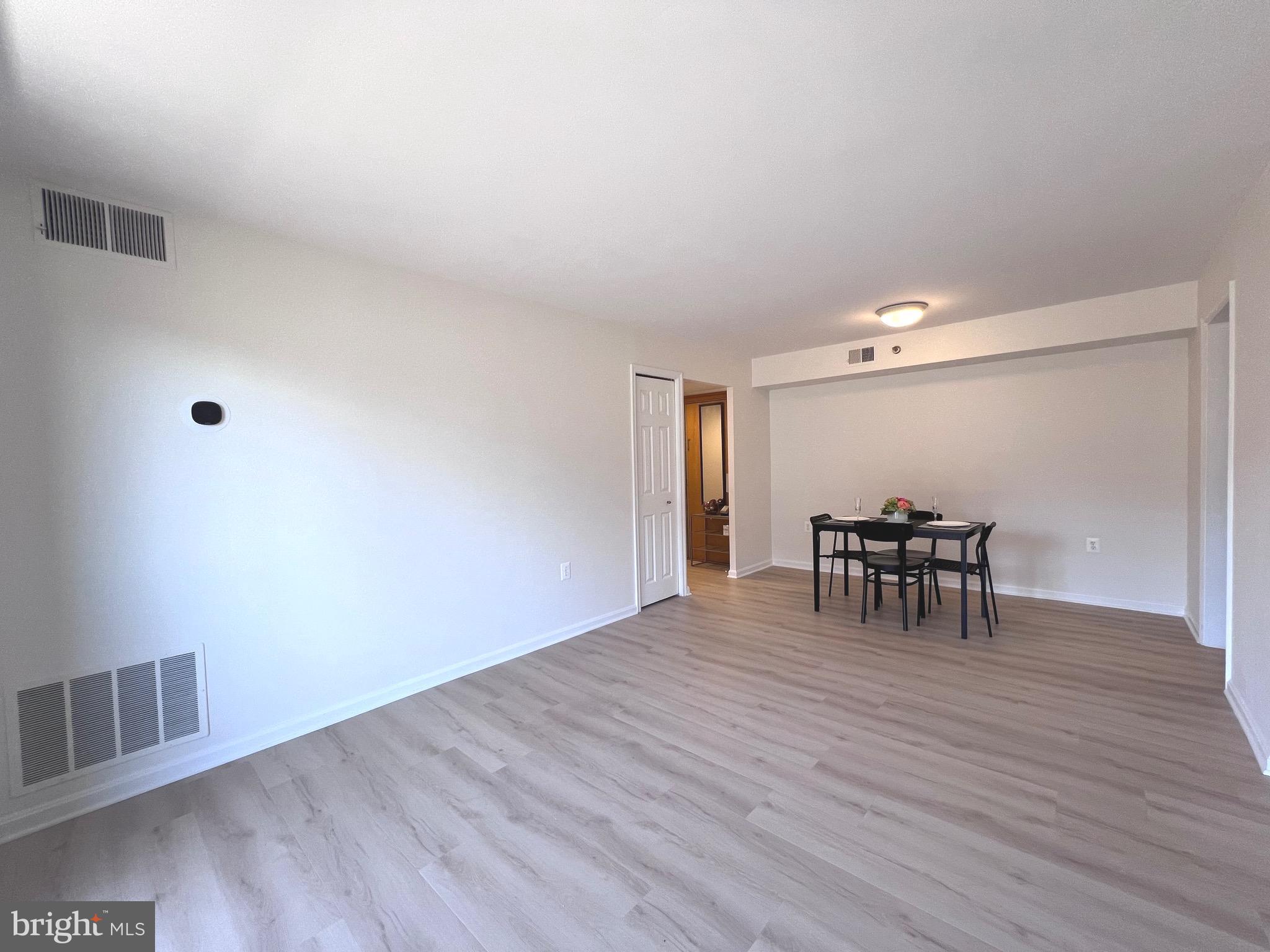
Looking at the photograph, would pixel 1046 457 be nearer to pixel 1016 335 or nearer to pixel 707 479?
pixel 1016 335

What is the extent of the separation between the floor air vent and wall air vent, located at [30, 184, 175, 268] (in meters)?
1.77

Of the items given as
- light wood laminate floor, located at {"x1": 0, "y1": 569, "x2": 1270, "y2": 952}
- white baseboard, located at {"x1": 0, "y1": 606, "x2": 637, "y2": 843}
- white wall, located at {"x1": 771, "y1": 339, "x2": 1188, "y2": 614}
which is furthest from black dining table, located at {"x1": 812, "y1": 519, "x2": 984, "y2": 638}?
white baseboard, located at {"x1": 0, "y1": 606, "x2": 637, "y2": 843}

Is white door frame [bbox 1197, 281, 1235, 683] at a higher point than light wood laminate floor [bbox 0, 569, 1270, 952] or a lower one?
higher

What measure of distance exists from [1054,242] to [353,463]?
13.5 ft

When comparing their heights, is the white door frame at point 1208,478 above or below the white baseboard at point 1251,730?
above

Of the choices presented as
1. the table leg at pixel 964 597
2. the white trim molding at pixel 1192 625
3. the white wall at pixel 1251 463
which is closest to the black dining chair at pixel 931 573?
the table leg at pixel 964 597

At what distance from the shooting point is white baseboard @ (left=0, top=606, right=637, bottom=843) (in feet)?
6.64

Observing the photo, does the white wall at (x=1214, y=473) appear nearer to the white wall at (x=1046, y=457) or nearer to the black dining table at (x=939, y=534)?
the white wall at (x=1046, y=457)

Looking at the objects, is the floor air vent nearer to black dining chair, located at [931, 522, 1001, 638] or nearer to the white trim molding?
black dining chair, located at [931, 522, 1001, 638]

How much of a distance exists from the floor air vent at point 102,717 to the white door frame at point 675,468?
3062 millimetres

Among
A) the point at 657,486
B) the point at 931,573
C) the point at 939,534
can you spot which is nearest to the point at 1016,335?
the point at 939,534

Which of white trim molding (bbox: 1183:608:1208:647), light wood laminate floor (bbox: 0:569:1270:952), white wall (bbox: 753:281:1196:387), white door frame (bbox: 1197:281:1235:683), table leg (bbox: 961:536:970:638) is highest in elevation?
white wall (bbox: 753:281:1196:387)

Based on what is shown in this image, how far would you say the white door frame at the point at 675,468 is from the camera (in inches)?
183

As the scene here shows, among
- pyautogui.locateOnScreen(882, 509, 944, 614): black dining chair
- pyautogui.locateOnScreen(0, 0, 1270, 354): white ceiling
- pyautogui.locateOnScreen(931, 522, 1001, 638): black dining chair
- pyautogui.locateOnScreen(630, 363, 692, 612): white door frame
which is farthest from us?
pyautogui.locateOnScreen(630, 363, 692, 612): white door frame
